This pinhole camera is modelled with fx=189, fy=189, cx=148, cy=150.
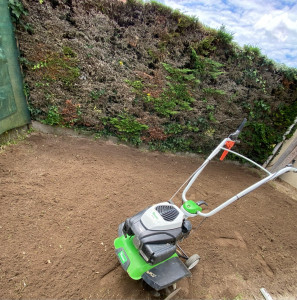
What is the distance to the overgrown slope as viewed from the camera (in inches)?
163

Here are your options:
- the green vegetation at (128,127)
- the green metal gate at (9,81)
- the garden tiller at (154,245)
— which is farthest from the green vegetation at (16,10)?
the garden tiller at (154,245)

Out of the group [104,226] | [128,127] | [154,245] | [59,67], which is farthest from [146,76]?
[154,245]

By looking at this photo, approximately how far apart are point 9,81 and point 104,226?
345cm

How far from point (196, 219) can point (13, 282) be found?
279 cm

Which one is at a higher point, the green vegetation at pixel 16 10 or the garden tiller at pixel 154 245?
the green vegetation at pixel 16 10

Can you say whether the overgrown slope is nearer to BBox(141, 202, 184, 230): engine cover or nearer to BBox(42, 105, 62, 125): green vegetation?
BBox(42, 105, 62, 125): green vegetation

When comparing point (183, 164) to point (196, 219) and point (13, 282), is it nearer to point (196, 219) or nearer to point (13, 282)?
point (196, 219)

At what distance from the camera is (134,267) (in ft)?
6.36

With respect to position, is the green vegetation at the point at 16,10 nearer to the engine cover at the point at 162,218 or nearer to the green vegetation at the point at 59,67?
the green vegetation at the point at 59,67

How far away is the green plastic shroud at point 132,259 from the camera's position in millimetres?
1931

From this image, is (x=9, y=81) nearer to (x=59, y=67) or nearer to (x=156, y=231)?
(x=59, y=67)

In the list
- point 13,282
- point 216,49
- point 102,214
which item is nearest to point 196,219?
point 102,214

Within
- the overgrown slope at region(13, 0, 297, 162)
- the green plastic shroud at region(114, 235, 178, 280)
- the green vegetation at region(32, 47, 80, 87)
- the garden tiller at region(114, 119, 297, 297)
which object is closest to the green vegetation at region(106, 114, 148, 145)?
the overgrown slope at region(13, 0, 297, 162)

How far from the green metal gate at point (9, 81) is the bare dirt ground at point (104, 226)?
54 centimetres
